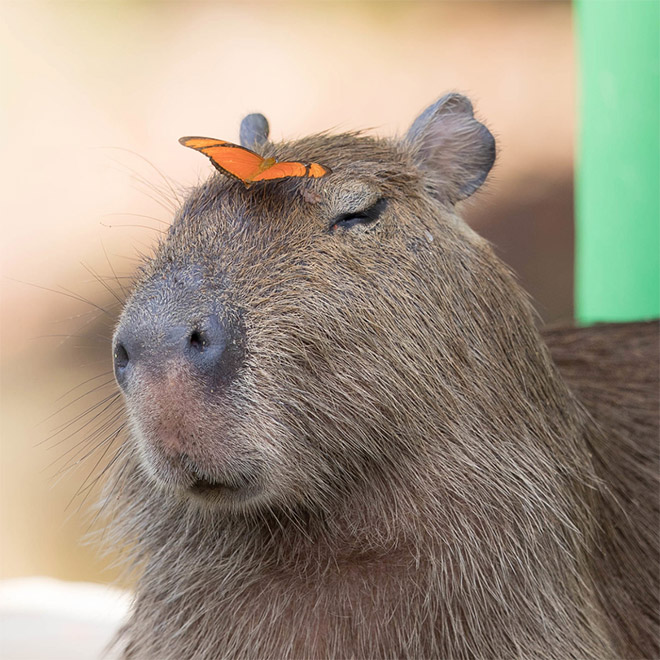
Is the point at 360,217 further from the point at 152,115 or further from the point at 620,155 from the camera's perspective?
the point at 152,115

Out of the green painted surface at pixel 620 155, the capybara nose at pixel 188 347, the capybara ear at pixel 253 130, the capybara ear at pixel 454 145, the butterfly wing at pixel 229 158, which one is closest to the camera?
the capybara nose at pixel 188 347

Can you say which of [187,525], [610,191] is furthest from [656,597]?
[610,191]

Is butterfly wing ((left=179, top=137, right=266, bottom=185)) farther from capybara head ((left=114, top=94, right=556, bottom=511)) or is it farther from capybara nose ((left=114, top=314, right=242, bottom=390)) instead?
capybara nose ((left=114, top=314, right=242, bottom=390))

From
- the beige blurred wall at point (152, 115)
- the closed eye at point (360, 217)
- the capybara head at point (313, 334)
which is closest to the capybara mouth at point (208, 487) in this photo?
the capybara head at point (313, 334)

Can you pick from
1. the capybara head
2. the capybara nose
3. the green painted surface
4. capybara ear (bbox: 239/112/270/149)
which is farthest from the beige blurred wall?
the capybara nose

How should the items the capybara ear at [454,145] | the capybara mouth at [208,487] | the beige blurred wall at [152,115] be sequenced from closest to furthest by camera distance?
1. the capybara mouth at [208,487]
2. the capybara ear at [454,145]
3. the beige blurred wall at [152,115]

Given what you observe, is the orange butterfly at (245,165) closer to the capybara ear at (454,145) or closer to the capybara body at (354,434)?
the capybara body at (354,434)

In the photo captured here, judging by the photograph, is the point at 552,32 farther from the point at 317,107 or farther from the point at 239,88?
the point at 239,88
